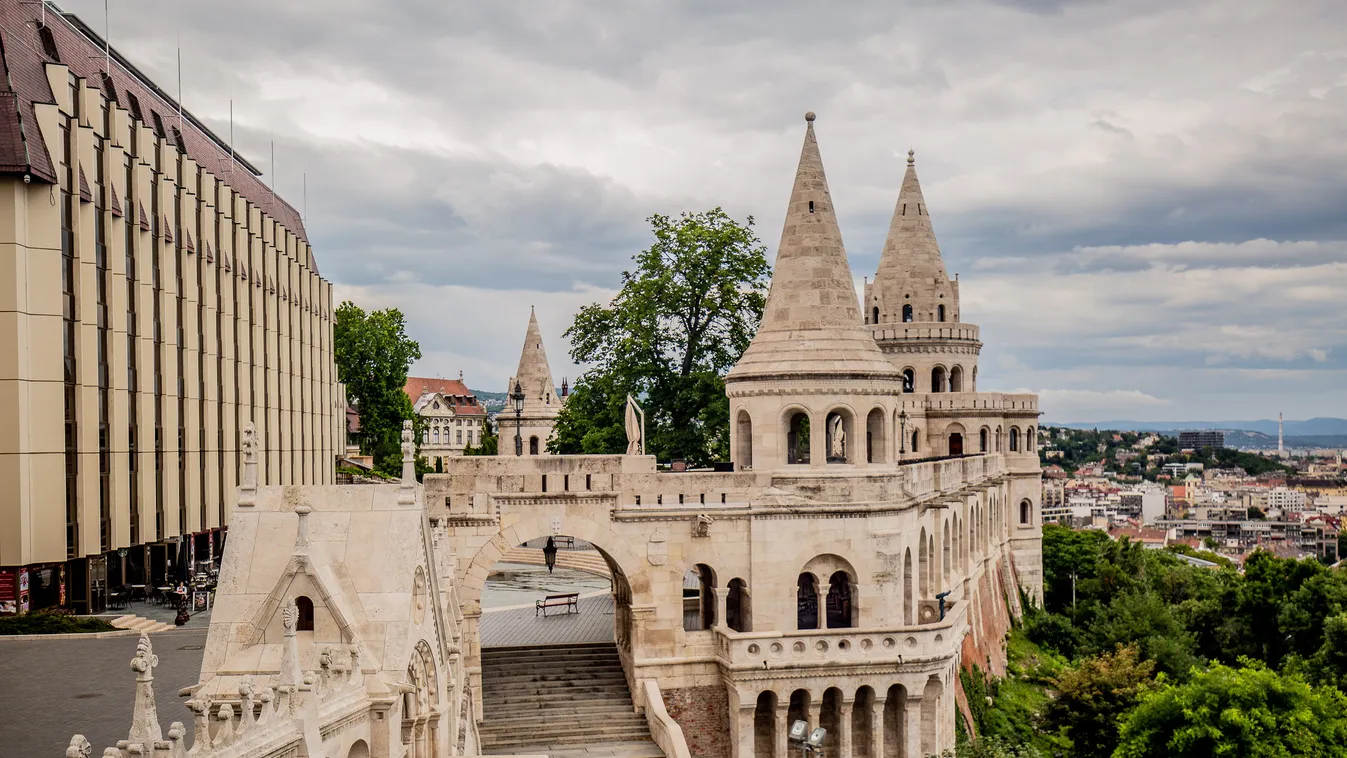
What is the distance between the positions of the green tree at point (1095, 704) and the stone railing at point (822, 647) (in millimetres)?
10115

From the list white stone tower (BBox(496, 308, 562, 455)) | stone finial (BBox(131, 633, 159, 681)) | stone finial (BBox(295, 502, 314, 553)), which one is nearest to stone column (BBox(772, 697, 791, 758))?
stone finial (BBox(295, 502, 314, 553))

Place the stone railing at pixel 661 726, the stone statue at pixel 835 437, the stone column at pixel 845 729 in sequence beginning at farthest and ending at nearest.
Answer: the stone statue at pixel 835 437
the stone column at pixel 845 729
the stone railing at pixel 661 726

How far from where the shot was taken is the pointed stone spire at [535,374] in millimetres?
74938

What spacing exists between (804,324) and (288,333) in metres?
39.4

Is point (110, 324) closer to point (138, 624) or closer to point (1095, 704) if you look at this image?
point (138, 624)

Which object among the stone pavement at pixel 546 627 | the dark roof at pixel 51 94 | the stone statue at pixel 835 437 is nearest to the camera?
the dark roof at pixel 51 94

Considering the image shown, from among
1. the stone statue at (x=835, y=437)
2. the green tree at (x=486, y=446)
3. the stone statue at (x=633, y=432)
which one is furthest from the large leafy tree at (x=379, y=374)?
the stone statue at (x=633, y=432)

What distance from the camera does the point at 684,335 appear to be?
148 feet

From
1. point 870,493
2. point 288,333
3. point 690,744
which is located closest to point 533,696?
point 690,744

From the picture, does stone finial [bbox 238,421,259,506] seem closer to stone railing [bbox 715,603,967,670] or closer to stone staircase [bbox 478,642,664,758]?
stone staircase [bbox 478,642,664,758]

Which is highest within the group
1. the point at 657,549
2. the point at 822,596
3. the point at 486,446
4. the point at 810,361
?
the point at 810,361

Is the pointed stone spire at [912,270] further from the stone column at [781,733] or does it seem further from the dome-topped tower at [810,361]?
the stone column at [781,733]

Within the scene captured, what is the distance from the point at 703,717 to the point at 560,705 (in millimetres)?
3511

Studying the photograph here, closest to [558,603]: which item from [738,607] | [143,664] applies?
[738,607]
